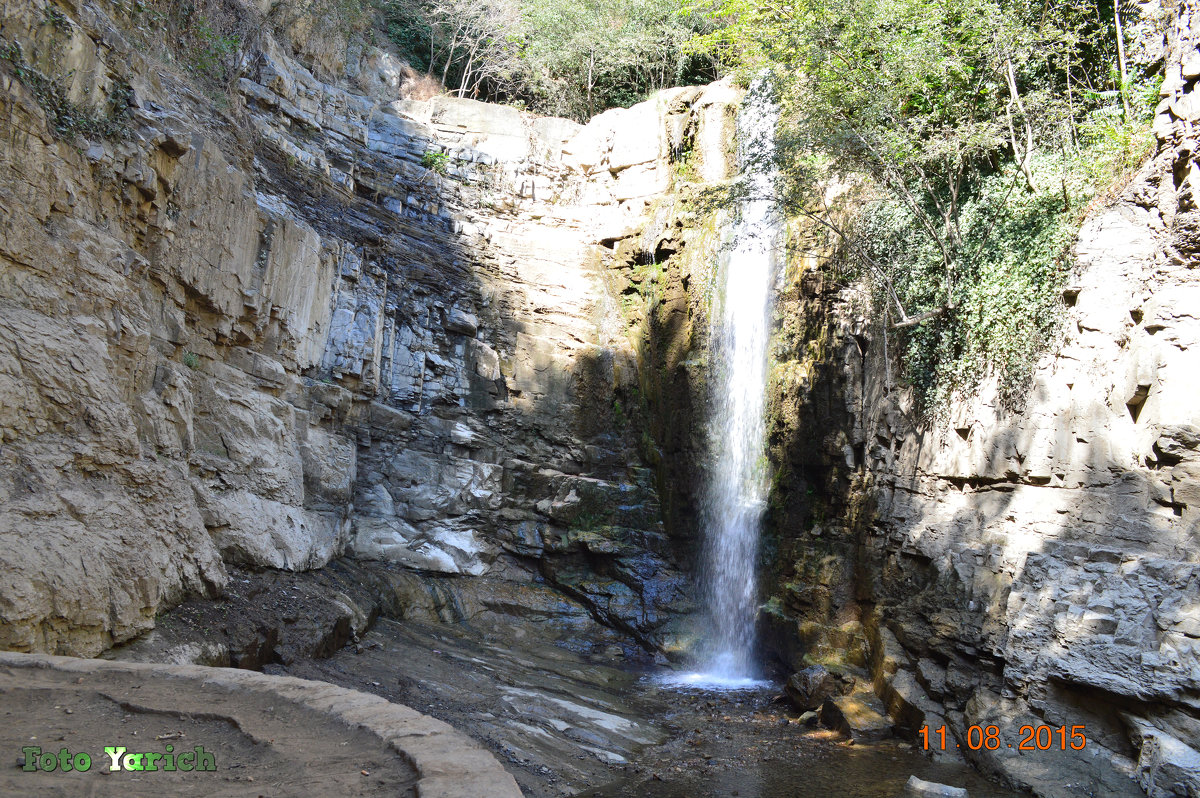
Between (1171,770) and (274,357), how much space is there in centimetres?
1149

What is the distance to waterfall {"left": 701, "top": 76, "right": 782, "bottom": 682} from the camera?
1288 centimetres

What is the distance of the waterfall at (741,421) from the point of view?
42.3 ft

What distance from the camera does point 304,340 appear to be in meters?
12.0

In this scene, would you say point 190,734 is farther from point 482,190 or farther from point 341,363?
point 482,190

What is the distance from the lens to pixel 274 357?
1123 centimetres

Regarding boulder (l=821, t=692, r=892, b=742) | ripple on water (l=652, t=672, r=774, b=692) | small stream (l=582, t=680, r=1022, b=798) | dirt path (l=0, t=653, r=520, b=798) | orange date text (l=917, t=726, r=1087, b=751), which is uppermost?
dirt path (l=0, t=653, r=520, b=798)

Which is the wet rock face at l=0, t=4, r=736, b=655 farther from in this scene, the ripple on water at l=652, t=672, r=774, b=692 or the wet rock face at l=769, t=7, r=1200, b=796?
the wet rock face at l=769, t=7, r=1200, b=796

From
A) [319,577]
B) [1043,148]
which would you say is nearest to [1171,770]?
[1043,148]

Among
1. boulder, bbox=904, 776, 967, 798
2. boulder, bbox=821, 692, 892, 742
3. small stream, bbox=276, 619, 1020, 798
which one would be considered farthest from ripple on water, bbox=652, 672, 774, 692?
boulder, bbox=904, 776, 967, 798

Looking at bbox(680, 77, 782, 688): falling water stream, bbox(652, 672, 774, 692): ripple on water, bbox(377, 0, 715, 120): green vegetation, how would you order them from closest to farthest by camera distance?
bbox(652, 672, 774, 692): ripple on water, bbox(680, 77, 782, 688): falling water stream, bbox(377, 0, 715, 120): green vegetation

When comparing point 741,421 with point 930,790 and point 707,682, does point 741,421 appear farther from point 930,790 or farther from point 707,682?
point 930,790

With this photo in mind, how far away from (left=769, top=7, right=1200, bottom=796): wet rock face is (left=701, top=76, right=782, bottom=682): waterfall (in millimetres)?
1740

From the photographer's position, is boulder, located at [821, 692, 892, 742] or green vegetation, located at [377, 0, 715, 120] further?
green vegetation, located at [377, 0, 715, 120]

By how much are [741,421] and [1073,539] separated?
6.66m
